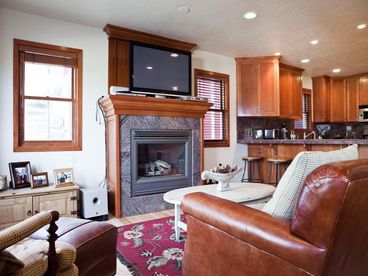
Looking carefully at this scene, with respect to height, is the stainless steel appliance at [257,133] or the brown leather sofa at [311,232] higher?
the stainless steel appliance at [257,133]

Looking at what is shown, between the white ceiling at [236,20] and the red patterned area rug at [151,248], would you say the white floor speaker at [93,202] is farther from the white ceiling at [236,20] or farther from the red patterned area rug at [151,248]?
the white ceiling at [236,20]

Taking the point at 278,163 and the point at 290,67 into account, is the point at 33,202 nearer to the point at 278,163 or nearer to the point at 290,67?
the point at 278,163

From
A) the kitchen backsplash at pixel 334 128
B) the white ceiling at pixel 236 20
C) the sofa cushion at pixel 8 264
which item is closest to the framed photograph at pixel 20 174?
the white ceiling at pixel 236 20

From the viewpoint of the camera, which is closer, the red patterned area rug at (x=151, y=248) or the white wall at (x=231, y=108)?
the red patterned area rug at (x=151, y=248)

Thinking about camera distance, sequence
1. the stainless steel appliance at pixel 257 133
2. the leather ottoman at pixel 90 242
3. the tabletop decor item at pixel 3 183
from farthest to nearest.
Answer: the stainless steel appliance at pixel 257 133 < the tabletop decor item at pixel 3 183 < the leather ottoman at pixel 90 242

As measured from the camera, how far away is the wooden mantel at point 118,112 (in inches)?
123

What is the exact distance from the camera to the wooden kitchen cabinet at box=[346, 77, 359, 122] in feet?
21.0

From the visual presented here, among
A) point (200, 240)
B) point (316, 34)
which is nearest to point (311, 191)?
point (200, 240)

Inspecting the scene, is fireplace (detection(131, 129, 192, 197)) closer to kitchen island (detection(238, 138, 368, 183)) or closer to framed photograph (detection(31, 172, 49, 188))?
framed photograph (detection(31, 172, 49, 188))

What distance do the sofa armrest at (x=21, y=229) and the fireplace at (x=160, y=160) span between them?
2.17m

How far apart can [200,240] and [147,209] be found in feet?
6.58

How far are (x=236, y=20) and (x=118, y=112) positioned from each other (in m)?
1.99

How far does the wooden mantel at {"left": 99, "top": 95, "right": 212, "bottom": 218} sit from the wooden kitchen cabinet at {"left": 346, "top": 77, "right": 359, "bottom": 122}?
16.5 feet

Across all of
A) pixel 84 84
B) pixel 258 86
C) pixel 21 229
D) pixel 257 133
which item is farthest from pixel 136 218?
pixel 258 86
